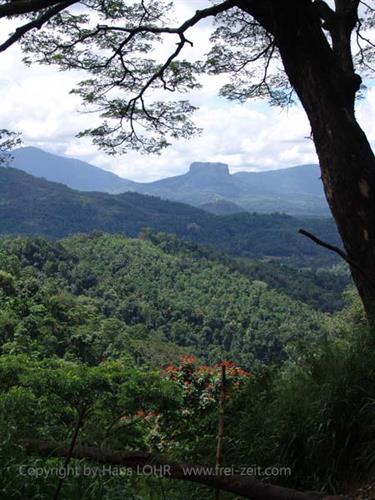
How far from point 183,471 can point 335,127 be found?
2.21 metres

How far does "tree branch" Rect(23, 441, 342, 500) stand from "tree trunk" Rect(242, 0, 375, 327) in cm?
156

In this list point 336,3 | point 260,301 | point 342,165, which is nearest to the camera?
point 342,165

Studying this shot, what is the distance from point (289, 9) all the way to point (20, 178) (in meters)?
158

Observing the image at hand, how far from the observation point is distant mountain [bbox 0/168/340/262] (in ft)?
454

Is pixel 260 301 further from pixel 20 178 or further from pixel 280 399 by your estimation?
pixel 20 178

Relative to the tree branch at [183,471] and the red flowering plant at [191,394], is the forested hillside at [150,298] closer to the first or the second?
the red flowering plant at [191,394]

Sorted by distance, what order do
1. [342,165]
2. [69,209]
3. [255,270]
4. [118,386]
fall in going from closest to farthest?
[342,165]
[118,386]
[255,270]
[69,209]

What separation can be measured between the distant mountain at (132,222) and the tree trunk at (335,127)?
131 m

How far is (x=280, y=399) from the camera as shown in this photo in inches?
107

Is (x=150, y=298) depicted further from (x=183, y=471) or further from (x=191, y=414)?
(x=183, y=471)

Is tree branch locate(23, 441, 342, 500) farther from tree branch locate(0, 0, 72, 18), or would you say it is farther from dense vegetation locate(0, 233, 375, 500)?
tree branch locate(0, 0, 72, 18)

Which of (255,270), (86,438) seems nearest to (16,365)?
(86,438)

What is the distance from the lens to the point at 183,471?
196 centimetres

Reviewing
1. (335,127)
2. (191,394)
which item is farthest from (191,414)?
(335,127)
